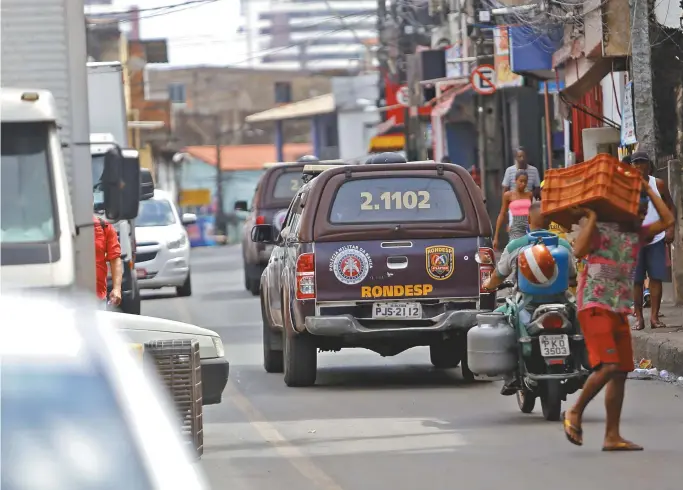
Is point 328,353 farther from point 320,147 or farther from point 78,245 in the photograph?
point 320,147

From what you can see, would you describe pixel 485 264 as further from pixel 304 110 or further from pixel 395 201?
pixel 304 110

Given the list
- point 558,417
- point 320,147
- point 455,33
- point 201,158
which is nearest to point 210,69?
point 201,158

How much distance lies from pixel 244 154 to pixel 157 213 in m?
96.3

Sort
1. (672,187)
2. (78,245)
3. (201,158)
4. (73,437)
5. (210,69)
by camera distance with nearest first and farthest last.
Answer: (73,437) → (78,245) → (672,187) → (201,158) → (210,69)

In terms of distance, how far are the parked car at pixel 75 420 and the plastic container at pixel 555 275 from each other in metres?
7.59

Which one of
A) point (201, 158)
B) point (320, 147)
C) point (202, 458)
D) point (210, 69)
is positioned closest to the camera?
point (202, 458)

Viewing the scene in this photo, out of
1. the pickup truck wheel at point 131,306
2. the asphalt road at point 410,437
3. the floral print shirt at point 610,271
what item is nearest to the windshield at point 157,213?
the pickup truck wheel at point 131,306

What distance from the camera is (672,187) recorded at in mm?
19469

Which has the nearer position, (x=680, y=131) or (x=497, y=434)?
(x=497, y=434)

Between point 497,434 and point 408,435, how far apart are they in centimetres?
61

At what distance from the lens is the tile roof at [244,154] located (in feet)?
388

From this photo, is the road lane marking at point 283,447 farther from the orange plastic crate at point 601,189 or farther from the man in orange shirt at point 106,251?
the orange plastic crate at point 601,189

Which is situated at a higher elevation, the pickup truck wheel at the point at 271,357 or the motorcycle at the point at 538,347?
the motorcycle at the point at 538,347

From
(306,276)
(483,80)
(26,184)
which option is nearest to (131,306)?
(306,276)
